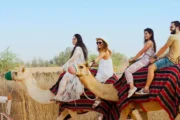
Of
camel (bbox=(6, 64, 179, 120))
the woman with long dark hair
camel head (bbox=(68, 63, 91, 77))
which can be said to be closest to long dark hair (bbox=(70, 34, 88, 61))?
camel (bbox=(6, 64, 179, 120))

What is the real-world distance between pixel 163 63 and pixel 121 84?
1025mm

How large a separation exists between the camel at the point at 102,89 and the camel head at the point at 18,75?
2068mm

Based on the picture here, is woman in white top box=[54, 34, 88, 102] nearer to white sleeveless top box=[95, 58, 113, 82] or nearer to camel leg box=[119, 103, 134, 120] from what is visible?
white sleeveless top box=[95, 58, 113, 82]

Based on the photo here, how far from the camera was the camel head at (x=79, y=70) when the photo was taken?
9.15 meters

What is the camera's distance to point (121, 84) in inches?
382

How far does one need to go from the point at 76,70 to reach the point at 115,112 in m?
1.52

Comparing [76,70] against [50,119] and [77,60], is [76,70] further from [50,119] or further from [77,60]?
[50,119]

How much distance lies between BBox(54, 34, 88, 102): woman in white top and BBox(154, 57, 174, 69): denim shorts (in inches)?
85.6

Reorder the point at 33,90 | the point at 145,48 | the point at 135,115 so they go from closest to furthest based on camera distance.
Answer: the point at 145,48, the point at 135,115, the point at 33,90

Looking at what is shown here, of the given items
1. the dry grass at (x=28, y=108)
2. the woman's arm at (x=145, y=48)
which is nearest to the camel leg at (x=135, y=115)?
the woman's arm at (x=145, y=48)

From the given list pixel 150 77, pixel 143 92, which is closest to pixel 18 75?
pixel 143 92

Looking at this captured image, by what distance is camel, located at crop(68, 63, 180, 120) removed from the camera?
9.28m

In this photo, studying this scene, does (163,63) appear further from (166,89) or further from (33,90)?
(33,90)

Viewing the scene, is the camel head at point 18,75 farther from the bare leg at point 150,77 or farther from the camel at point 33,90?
the bare leg at point 150,77
